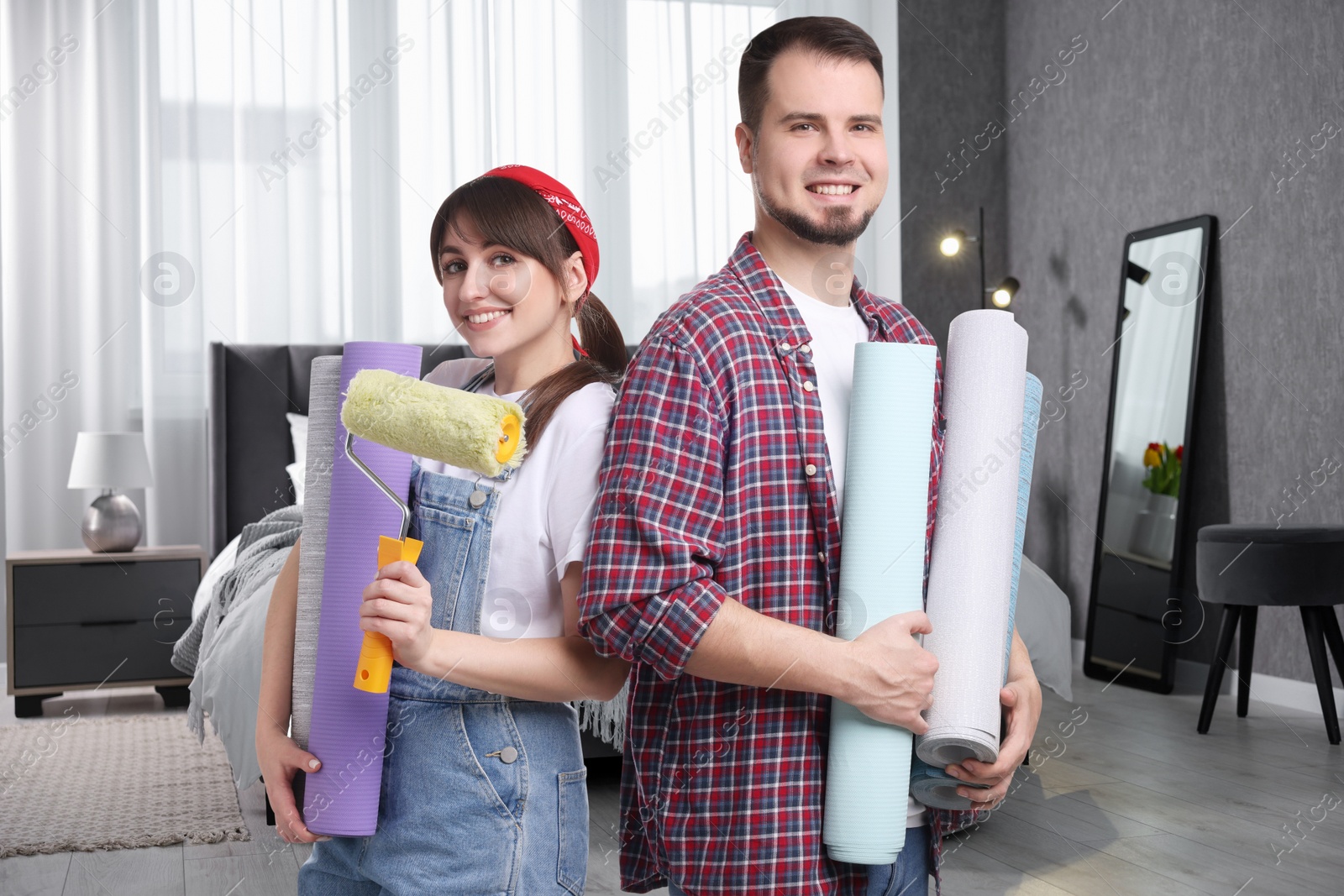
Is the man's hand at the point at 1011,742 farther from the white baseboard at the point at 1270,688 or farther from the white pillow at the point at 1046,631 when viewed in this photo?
the white baseboard at the point at 1270,688

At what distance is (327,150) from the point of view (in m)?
4.80

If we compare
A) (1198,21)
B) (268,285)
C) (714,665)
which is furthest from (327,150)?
(714,665)

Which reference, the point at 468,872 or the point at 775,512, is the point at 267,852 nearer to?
the point at 468,872

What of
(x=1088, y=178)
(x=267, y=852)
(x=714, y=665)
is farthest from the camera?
(x=1088, y=178)

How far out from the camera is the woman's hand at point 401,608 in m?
0.86

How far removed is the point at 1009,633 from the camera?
1.02 m

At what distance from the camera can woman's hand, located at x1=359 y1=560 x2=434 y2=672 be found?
0.86 meters

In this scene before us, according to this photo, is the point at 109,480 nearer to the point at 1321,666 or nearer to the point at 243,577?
the point at 243,577

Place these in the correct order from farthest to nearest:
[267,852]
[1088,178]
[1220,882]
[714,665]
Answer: [1088,178]
[267,852]
[1220,882]
[714,665]

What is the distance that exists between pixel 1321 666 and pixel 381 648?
3.49 metres

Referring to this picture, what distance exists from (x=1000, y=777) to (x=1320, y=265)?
3.78 meters

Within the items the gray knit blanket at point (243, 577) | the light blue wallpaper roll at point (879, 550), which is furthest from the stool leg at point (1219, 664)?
the light blue wallpaper roll at point (879, 550)

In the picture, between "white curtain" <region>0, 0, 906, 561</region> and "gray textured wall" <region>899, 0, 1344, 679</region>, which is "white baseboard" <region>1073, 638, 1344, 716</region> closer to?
"gray textured wall" <region>899, 0, 1344, 679</region>

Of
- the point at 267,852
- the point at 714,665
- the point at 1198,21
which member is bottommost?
the point at 267,852
